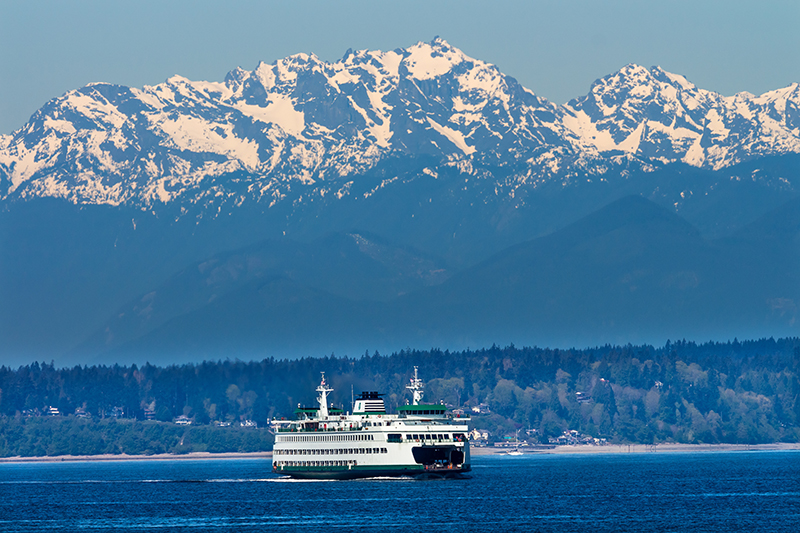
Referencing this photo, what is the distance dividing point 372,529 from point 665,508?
44.2 m

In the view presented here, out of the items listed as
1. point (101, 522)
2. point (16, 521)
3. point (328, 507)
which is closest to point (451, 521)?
point (328, 507)

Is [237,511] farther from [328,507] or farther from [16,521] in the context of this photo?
[16,521]

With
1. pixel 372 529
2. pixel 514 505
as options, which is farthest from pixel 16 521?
pixel 514 505

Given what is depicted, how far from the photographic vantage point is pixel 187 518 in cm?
18825

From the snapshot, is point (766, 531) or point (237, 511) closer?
point (766, 531)

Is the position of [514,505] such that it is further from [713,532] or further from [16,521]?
[16,521]

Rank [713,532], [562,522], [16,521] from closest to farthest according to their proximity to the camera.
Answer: [713,532] < [562,522] < [16,521]

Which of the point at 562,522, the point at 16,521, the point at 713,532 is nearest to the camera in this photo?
the point at 713,532

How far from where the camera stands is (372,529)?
554 feet

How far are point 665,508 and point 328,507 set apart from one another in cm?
4145

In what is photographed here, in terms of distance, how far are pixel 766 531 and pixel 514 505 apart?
3999cm

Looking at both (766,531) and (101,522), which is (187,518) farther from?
Answer: (766,531)

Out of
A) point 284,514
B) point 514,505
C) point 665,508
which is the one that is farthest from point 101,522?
point 665,508

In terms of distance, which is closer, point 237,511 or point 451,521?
point 451,521
